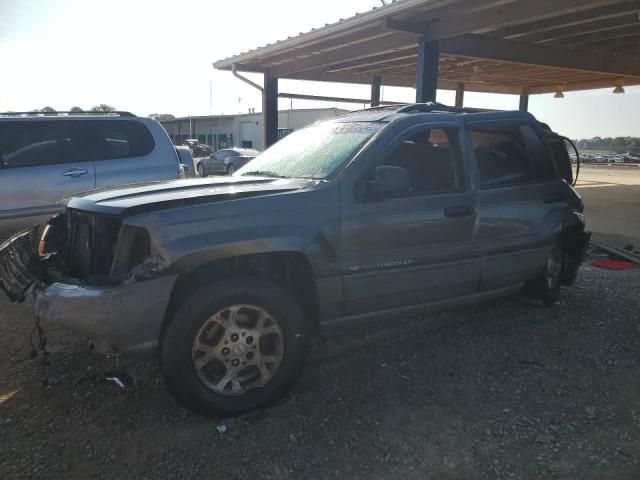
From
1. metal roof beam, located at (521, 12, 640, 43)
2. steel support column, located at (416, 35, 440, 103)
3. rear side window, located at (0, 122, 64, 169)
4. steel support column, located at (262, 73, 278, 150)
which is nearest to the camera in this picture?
rear side window, located at (0, 122, 64, 169)

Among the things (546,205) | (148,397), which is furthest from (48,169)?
(546,205)

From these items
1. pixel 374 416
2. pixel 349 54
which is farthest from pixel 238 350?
pixel 349 54

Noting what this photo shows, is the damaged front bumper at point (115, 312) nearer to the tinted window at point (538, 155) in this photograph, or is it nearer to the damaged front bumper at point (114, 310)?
the damaged front bumper at point (114, 310)

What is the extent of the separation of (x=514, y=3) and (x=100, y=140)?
6482 millimetres

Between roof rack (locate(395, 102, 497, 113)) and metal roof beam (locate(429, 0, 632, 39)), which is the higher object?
metal roof beam (locate(429, 0, 632, 39))

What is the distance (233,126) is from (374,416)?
48.7 m

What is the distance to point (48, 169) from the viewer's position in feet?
18.4

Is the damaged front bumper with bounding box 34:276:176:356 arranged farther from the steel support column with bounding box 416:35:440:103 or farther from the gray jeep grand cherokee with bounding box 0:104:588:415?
the steel support column with bounding box 416:35:440:103

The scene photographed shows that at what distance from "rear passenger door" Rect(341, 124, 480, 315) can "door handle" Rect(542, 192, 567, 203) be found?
1.00 meters

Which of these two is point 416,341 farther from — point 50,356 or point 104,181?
point 104,181

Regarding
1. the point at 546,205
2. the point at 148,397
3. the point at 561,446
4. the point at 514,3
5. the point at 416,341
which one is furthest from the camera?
the point at 514,3

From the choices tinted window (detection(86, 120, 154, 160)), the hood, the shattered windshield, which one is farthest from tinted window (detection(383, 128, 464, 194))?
tinted window (detection(86, 120, 154, 160))

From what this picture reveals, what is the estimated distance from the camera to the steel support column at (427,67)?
9.05m

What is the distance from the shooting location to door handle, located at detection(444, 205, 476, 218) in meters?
3.64
